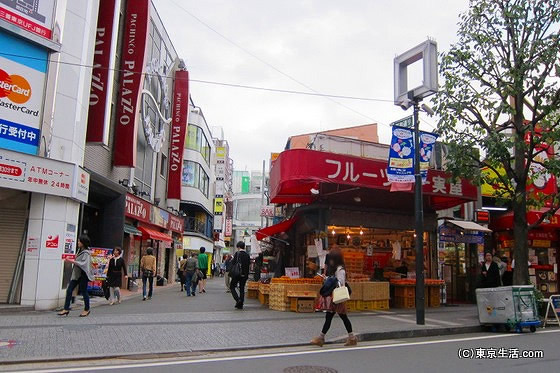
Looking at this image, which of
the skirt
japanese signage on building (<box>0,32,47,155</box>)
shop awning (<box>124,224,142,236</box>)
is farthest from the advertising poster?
the skirt

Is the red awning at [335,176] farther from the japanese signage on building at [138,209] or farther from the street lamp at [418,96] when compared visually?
the japanese signage on building at [138,209]

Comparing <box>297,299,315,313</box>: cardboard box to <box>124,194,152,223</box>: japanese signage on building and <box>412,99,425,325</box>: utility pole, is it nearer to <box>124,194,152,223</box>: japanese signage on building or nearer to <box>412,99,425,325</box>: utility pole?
<box>412,99,425,325</box>: utility pole

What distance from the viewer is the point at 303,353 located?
7754 millimetres

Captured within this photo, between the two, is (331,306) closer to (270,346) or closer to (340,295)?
(340,295)

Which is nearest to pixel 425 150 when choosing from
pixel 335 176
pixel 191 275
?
pixel 335 176

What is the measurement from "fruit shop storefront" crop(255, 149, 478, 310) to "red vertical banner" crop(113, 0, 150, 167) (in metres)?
6.59

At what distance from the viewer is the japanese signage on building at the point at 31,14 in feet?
38.0

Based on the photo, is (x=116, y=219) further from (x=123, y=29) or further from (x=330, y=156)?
(x=330, y=156)

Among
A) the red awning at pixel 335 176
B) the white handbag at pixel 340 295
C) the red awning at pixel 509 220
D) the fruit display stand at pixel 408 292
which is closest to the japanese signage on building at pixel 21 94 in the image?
the red awning at pixel 335 176

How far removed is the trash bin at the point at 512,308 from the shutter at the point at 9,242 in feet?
40.3

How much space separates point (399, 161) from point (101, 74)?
33.5ft

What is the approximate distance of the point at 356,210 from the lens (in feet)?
53.3

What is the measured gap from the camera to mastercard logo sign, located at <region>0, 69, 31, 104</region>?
11.5 m

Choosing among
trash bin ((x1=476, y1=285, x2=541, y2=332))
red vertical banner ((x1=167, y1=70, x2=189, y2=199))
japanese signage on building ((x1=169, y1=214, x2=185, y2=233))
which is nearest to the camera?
trash bin ((x1=476, y1=285, x2=541, y2=332))
